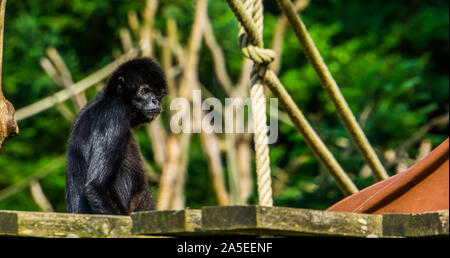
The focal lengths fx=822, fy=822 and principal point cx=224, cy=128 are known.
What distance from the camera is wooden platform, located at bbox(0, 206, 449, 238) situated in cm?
283

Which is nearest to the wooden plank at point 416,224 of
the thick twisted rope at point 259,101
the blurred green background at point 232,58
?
the thick twisted rope at point 259,101

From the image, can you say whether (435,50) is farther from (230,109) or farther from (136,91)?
(136,91)

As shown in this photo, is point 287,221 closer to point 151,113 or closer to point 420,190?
point 420,190

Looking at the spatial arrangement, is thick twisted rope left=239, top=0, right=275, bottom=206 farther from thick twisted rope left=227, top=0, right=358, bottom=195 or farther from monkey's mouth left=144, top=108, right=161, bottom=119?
monkey's mouth left=144, top=108, right=161, bottom=119

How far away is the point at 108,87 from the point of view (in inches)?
237

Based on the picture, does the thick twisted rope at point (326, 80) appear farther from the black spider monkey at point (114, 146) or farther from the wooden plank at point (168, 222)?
the wooden plank at point (168, 222)

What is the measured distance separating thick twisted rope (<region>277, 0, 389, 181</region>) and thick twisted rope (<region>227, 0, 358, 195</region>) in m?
0.27

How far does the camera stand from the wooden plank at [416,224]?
114 inches

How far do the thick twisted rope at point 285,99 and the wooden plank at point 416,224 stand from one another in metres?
2.06

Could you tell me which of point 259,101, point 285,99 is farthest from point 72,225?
point 285,99

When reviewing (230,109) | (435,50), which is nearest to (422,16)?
(435,50)

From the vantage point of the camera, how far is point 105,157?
17.7ft

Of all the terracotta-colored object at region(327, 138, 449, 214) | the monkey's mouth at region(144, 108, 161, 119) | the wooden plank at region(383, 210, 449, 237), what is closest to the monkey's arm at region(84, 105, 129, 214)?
the monkey's mouth at region(144, 108, 161, 119)

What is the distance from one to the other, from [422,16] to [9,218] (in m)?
15.1
